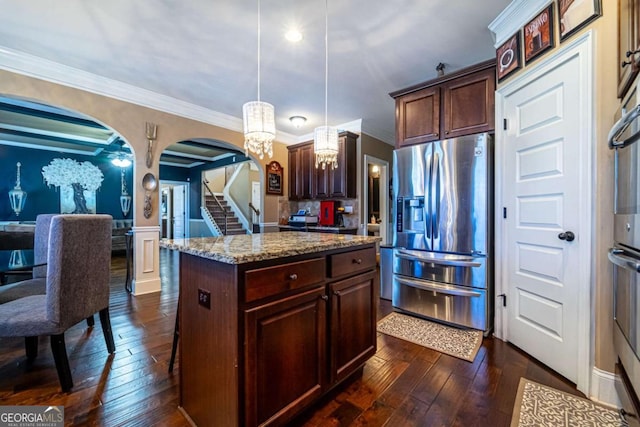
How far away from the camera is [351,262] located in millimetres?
1687

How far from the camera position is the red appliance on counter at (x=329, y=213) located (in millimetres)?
4746

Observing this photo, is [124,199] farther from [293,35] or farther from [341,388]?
[341,388]

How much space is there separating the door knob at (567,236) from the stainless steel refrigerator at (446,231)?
64 cm

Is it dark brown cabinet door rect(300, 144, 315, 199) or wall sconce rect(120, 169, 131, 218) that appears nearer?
dark brown cabinet door rect(300, 144, 315, 199)

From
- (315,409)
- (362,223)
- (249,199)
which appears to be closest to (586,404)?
(315,409)

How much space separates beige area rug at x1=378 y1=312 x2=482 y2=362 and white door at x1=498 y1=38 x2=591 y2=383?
0.34 m

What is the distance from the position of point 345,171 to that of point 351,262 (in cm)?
305

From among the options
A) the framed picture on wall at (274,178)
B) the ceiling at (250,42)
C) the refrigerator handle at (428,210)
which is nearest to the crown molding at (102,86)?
the ceiling at (250,42)

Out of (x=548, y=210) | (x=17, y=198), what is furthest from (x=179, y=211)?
(x=548, y=210)

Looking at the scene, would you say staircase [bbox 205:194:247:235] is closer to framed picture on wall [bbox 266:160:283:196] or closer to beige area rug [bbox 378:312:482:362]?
framed picture on wall [bbox 266:160:283:196]

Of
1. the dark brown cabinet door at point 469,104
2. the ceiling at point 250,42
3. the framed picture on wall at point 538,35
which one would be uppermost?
the ceiling at point 250,42

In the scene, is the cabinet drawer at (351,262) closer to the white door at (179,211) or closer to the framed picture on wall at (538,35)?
the framed picture on wall at (538,35)

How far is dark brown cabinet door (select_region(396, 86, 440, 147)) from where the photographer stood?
9.23 feet

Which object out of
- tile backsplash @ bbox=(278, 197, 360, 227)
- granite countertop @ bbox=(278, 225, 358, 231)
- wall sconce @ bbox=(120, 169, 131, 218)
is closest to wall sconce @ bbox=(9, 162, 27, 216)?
wall sconce @ bbox=(120, 169, 131, 218)
